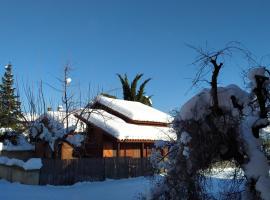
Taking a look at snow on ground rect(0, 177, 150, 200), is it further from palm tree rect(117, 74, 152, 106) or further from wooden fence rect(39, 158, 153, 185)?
palm tree rect(117, 74, 152, 106)

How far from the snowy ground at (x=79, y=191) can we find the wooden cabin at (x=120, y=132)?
707 centimetres

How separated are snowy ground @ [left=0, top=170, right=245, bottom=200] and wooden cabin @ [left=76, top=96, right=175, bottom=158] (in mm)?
7074

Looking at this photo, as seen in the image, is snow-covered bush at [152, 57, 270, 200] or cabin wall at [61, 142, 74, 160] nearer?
snow-covered bush at [152, 57, 270, 200]

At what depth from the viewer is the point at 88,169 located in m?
21.5

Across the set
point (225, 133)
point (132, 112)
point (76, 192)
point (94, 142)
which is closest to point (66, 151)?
point (94, 142)

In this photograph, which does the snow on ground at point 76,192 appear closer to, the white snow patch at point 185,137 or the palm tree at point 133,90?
the white snow patch at point 185,137

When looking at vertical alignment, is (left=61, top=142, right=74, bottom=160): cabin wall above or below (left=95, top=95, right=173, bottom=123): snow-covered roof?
below

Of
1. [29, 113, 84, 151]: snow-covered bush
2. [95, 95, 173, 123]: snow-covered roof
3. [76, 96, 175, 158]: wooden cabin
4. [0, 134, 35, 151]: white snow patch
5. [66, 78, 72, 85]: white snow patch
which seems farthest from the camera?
[95, 95, 173, 123]: snow-covered roof

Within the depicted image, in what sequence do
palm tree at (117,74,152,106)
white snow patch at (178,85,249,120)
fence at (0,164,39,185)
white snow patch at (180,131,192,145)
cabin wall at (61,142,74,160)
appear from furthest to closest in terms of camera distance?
palm tree at (117,74,152,106) → cabin wall at (61,142,74,160) → fence at (0,164,39,185) → white snow patch at (180,131,192,145) → white snow patch at (178,85,249,120)

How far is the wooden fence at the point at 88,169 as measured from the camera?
776 inches

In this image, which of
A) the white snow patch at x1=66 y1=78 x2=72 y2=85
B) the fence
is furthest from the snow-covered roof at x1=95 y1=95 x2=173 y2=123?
the fence

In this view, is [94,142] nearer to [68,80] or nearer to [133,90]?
[68,80]

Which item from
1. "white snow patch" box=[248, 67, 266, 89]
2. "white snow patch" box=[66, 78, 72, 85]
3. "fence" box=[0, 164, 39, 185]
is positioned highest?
"white snow patch" box=[66, 78, 72, 85]

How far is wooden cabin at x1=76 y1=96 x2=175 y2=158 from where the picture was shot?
27.1 metres
